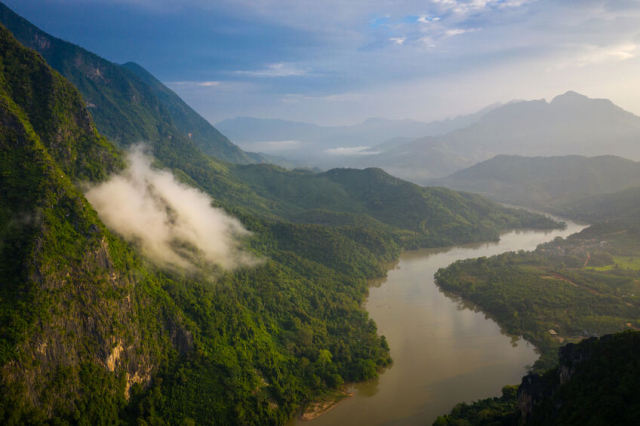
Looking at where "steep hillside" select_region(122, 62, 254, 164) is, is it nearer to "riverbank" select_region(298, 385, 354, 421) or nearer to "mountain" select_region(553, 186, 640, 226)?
"mountain" select_region(553, 186, 640, 226)

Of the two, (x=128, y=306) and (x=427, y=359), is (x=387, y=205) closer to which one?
(x=427, y=359)

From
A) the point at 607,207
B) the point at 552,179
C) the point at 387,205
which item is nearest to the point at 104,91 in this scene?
the point at 387,205

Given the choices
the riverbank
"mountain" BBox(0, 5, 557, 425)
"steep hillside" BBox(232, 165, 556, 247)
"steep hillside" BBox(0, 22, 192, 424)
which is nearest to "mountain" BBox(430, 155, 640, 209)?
"steep hillside" BBox(232, 165, 556, 247)

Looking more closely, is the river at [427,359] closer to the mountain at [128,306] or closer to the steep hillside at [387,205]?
the mountain at [128,306]

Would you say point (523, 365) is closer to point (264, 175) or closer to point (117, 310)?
point (117, 310)

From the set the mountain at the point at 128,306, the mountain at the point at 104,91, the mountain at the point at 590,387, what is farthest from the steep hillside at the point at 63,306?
the mountain at the point at 104,91

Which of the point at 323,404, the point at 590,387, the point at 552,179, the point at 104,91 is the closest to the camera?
the point at 590,387
